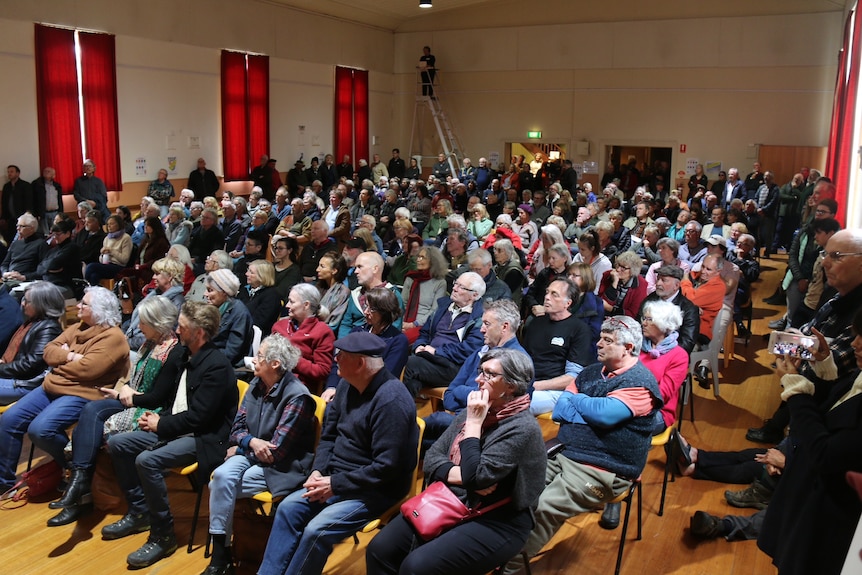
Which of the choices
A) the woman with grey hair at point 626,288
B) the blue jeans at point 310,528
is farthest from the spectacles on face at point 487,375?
the woman with grey hair at point 626,288

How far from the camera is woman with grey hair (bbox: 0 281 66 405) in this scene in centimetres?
440

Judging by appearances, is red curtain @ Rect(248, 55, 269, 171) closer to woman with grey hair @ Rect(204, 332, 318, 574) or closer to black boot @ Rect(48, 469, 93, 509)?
black boot @ Rect(48, 469, 93, 509)

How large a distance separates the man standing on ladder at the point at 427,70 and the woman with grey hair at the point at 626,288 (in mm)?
13914

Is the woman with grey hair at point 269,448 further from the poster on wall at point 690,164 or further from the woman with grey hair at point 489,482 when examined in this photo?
the poster on wall at point 690,164

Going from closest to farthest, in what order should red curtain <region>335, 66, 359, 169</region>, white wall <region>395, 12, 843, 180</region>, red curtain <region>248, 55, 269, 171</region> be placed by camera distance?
red curtain <region>248, 55, 269, 171</region>, white wall <region>395, 12, 843, 180</region>, red curtain <region>335, 66, 359, 169</region>

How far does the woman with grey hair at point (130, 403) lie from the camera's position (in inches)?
153

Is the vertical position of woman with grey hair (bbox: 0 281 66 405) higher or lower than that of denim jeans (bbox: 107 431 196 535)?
higher

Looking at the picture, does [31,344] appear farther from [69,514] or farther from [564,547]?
[564,547]

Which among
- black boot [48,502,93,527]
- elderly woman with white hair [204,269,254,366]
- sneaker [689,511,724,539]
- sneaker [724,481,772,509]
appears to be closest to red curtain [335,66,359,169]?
elderly woman with white hair [204,269,254,366]

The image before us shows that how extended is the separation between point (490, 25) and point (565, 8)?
6.21ft

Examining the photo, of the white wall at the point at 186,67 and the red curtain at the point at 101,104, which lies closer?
the white wall at the point at 186,67

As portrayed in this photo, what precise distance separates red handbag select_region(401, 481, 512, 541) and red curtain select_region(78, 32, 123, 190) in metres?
11.0

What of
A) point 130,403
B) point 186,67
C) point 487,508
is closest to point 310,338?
point 130,403

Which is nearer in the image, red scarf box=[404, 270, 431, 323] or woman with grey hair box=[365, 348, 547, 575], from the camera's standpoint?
woman with grey hair box=[365, 348, 547, 575]
